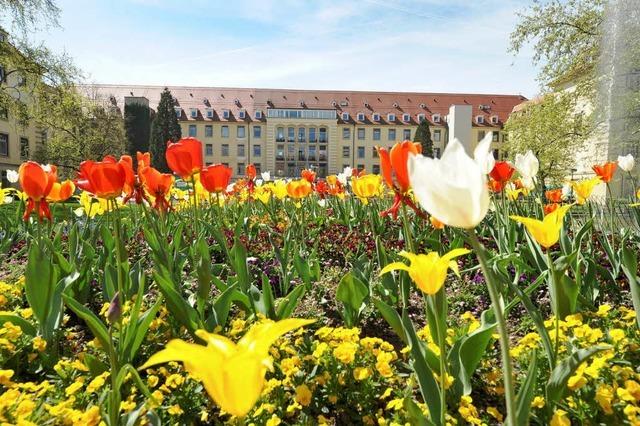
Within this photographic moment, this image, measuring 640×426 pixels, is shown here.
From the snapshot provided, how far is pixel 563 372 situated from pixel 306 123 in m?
54.8

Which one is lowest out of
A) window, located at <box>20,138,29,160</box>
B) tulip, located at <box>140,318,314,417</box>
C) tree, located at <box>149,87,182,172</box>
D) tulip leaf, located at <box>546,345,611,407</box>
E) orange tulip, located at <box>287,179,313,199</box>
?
tulip leaf, located at <box>546,345,611,407</box>

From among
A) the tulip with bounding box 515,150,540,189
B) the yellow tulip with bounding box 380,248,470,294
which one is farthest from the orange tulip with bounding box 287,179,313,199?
the yellow tulip with bounding box 380,248,470,294

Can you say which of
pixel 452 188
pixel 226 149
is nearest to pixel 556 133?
pixel 452 188

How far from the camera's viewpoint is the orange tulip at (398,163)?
5.15 ft

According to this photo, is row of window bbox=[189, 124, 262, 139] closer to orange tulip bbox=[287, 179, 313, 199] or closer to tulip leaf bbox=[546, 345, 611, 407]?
orange tulip bbox=[287, 179, 313, 199]

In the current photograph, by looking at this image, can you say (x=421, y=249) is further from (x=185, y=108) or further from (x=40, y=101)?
(x=185, y=108)

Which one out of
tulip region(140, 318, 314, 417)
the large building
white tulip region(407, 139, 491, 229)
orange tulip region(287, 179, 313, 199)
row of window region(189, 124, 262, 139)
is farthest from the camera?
the large building

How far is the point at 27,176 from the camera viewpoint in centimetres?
220

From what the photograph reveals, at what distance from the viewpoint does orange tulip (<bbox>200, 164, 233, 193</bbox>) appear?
112 inches

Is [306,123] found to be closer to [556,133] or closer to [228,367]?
[556,133]

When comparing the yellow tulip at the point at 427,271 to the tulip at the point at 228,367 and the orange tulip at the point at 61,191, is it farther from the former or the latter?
the orange tulip at the point at 61,191

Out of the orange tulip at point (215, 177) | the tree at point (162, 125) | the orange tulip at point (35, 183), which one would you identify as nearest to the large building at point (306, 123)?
the tree at point (162, 125)

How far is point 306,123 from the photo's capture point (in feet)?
181

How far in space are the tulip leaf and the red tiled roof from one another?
5520 centimetres
